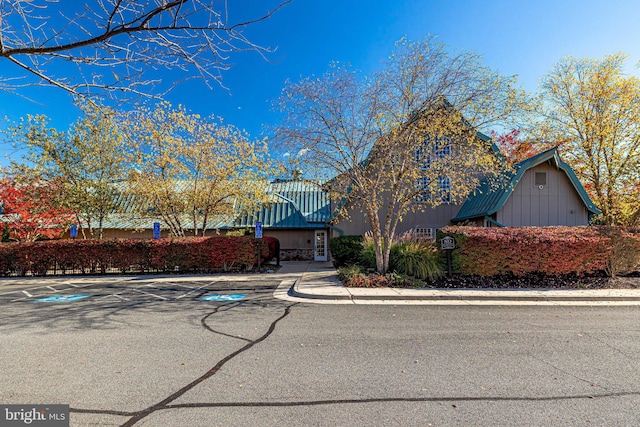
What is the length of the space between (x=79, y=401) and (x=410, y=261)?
978 cm

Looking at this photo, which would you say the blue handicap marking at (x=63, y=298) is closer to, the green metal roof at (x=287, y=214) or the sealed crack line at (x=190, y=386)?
the sealed crack line at (x=190, y=386)

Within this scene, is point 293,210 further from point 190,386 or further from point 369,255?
point 190,386

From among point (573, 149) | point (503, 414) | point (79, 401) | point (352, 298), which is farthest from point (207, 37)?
point (573, 149)

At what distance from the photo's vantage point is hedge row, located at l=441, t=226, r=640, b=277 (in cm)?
1075

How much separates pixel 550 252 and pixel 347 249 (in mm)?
8545

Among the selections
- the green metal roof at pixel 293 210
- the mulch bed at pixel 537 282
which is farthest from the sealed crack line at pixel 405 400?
the green metal roof at pixel 293 210

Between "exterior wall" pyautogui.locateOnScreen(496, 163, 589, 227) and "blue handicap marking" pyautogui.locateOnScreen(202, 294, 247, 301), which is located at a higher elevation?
"exterior wall" pyautogui.locateOnScreen(496, 163, 589, 227)

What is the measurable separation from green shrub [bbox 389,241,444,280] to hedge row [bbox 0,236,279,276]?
6527 millimetres

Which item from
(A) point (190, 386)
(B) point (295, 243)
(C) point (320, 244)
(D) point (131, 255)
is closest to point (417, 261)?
(A) point (190, 386)

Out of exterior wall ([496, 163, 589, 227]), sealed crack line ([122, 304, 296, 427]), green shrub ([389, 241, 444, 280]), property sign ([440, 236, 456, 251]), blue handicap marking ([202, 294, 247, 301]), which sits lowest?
blue handicap marking ([202, 294, 247, 301])

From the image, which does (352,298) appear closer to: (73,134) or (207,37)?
(207,37)

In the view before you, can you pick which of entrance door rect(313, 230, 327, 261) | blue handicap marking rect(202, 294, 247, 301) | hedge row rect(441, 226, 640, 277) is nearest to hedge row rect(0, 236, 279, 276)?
blue handicap marking rect(202, 294, 247, 301)

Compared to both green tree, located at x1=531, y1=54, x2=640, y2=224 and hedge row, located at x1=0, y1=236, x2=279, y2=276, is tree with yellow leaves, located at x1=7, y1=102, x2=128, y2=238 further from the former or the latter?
green tree, located at x1=531, y1=54, x2=640, y2=224

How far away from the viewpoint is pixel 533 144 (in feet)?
59.0
